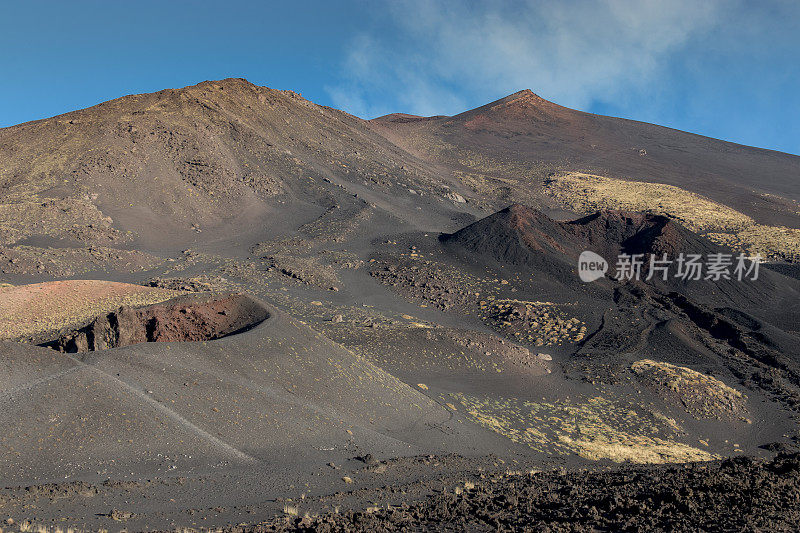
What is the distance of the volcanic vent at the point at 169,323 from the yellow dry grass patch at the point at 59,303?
3.69 meters

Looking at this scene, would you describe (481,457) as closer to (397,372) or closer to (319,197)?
(397,372)

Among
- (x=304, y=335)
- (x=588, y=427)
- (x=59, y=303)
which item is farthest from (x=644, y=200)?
(x=59, y=303)

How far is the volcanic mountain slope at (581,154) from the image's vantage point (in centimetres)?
7694

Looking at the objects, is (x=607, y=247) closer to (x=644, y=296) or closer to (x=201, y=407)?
(x=644, y=296)

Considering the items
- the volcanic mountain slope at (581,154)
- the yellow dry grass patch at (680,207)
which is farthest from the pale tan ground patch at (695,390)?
the volcanic mountain slope at (581,154)

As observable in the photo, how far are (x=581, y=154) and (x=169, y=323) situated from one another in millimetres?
87518

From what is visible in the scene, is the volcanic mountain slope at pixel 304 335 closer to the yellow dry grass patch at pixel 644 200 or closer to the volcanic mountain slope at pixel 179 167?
the volcanic mountain slope at pixel 179 167

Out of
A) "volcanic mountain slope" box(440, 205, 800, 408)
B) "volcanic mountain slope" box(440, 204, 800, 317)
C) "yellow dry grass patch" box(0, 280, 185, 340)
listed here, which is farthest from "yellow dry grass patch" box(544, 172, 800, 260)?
"yellow dry grass patch" box(0, 280, 185, 340)

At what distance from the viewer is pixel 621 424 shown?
21281 millimetres

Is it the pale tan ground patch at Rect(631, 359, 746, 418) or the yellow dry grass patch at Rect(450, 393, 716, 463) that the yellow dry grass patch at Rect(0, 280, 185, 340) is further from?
the pale tan ground patch at Rect(631, 359, 746, 418)

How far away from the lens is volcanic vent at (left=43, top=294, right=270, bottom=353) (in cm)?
1906

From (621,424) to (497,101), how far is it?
363 feet

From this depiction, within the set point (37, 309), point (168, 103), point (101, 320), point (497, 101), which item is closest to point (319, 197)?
point (168, 103)

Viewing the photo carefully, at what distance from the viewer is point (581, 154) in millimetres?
94750
